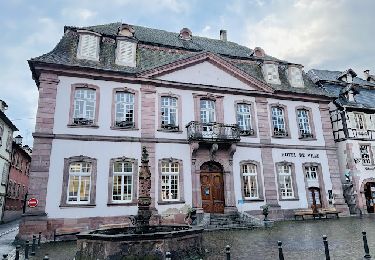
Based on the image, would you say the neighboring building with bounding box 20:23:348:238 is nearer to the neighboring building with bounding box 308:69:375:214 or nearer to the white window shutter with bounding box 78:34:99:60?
the white window shutter with bounding box 78:34:99:60

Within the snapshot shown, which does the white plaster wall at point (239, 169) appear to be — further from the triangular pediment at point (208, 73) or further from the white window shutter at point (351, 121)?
the white window shutter at point (351, 121)

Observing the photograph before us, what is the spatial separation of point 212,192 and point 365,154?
51.0 feet

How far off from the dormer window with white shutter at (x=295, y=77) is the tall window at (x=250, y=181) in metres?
8.50

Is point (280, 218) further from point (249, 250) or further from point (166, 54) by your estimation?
point (166, 54)

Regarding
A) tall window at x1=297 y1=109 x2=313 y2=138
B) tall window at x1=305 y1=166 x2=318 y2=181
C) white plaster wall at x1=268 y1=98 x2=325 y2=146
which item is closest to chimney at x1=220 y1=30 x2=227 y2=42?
white plaster wall at x1=268 y1=98 x2=325 y2=146

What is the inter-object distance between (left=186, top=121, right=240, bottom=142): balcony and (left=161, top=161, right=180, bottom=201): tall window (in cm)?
218

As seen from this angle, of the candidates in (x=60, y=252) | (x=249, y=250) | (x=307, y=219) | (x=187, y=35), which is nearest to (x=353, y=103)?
(x=307, y=219)

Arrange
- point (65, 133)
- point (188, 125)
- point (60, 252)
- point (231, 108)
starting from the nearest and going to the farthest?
point (60, 252), point (65, 133), point (188, 125), point (231, 108)

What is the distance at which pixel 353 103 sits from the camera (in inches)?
1101

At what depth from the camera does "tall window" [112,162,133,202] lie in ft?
59.1

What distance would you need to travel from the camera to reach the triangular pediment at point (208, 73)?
21250 millimetres

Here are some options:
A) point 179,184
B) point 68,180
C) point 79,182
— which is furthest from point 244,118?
point 68,180

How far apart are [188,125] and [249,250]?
1084cm

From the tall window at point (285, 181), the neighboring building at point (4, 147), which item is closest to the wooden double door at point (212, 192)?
the tall window at point (285, 181)
